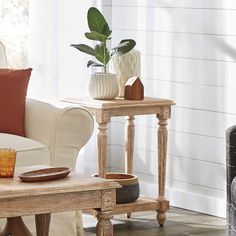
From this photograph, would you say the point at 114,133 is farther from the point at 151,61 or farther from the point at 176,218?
the point at 176,218

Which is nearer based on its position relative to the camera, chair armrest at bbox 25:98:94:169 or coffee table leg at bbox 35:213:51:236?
coffee table leg at bbox 35:213:51:236

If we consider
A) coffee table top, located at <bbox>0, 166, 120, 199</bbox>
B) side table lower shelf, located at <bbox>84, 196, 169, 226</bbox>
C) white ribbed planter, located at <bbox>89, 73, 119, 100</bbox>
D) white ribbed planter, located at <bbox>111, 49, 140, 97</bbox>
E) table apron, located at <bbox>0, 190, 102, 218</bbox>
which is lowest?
side table lower shelf, located at <bbox>84, 196, 169, 226</bbox>

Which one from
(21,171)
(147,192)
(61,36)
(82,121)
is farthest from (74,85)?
(21,171)

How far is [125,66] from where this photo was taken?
4730 mm

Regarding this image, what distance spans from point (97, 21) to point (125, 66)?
321mm

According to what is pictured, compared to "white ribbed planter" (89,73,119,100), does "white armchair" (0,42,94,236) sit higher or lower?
lower

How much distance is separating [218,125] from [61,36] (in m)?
1.18

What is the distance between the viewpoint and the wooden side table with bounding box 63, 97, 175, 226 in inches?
176

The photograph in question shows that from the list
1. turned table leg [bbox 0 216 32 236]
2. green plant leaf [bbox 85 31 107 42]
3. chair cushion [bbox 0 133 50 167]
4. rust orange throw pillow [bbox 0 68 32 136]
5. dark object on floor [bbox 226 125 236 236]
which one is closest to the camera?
turned table leg [bbox 0 216 32 236]

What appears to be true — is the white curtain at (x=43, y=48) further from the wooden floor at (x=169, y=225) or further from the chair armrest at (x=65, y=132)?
the chair armrest at (x=65, y=132)

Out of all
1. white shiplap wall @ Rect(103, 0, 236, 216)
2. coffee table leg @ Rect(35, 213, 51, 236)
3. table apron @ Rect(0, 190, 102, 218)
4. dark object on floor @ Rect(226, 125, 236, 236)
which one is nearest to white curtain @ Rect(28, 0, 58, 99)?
white shiplap wall @ Rect(103, 0, 236, 216)

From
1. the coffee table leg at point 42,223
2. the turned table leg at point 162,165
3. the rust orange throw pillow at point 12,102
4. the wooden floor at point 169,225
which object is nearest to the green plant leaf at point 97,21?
the rust orange throw pillow at point 12,102

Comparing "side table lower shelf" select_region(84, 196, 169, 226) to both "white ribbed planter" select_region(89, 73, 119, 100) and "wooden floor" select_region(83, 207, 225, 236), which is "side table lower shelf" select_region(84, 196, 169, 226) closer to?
"wooden floor" select_region(83, 207, 225, 236)

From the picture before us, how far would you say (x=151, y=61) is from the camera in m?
5.38
